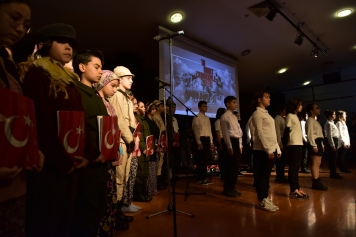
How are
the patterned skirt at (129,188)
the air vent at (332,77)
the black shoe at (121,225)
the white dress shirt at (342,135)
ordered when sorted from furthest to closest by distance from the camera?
the air vent at (332,77)
the white dress shirt at (342,135)
the patterned skirt at (129,188)
the black shoe at (121,225)

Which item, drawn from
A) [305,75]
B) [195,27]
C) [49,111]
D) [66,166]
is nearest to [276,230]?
Result: [66,166]

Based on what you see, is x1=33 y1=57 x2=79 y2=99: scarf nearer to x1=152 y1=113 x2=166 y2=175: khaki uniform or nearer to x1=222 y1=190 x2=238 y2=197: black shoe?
x1=222 y1=190 x2=238 y2=197: black shoe

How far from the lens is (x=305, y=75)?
9883 millimetres

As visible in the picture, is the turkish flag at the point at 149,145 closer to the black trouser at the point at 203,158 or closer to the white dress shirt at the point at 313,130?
the black trouser at the point at 203,158

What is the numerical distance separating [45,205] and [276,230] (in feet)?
Answer: 6.49

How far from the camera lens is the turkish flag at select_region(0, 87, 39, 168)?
725 millimetres

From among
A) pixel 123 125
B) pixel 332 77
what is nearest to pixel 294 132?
pixel 123 125

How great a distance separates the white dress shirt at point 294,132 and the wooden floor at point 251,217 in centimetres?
78

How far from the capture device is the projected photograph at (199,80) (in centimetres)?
533

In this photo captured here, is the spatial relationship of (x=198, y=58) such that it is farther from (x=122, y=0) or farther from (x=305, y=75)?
(x=305, y=75)

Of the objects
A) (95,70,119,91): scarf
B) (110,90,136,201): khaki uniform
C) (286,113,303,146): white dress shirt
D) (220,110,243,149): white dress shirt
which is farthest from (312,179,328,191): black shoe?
(95,70,119,91): scarf

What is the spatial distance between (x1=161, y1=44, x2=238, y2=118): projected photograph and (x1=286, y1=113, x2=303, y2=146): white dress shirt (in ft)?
7.81

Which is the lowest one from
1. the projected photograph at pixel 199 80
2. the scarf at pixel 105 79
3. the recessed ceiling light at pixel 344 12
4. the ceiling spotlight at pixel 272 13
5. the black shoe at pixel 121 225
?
the black shoe at pixel 121 225

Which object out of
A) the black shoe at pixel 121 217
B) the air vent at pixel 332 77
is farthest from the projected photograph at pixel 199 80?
the air vent at pixel 332 77
